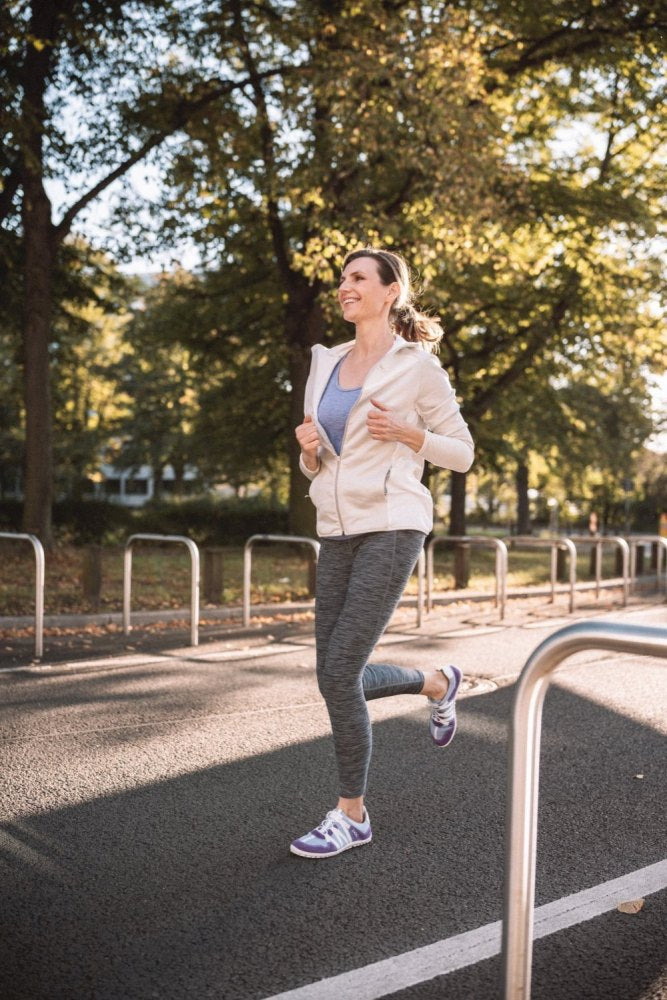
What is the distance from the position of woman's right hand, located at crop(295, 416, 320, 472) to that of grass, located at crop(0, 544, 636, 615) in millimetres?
8058

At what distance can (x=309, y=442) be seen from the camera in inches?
157

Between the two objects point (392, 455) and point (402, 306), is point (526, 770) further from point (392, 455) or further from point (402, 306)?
point (402, 306)

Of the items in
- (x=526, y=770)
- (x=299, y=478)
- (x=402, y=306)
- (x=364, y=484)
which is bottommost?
(x=526, y=770)

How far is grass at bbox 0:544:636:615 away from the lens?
1247 cm

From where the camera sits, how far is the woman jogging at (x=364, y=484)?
3.93 metres

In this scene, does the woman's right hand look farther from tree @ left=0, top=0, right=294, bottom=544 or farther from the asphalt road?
tree @ left=0, top=0, right=294, bottom=544

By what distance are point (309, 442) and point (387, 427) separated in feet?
1.11

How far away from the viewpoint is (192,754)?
18.3 feet

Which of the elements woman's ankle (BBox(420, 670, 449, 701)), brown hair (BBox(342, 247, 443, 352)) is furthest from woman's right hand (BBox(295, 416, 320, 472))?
woman's ankle (BBox(420, 670, 449, 701))

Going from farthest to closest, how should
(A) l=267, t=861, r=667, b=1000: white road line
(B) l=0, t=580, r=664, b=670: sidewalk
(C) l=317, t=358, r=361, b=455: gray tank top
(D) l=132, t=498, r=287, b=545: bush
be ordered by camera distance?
1. (D) l=132, t=498, r=287, b=545: bush
2. (B) l=0, t=580, r=664, b=670: sidewalk
3. (C) l=317, t=358, r=361, b=455: gray tank top
4. (A) l=267, t=861, r=667, b=1000: white road line

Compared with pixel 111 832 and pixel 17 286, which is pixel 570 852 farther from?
pixel 17 286

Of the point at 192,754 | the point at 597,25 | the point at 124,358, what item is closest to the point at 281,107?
the point at 597,25

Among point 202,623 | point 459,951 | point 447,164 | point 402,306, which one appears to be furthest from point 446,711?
point 447,164

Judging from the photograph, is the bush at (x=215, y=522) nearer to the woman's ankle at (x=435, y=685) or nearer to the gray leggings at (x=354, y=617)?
the woman's ankle at (x=435, y=685)
